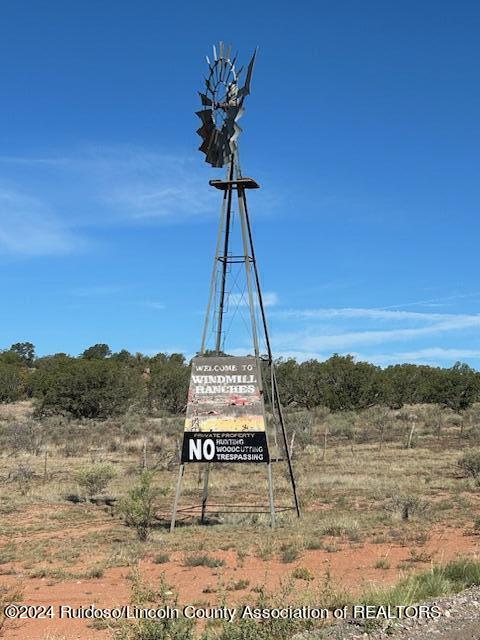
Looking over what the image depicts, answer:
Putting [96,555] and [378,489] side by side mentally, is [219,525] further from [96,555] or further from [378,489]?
[378,489]

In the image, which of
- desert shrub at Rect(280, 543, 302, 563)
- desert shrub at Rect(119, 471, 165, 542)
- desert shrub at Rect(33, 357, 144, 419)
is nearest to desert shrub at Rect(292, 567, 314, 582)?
desert shrub at Rect(280, 543, 302, 563)

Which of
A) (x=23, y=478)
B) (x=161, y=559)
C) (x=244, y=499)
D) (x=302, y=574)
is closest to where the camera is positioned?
(x=302, y=574)

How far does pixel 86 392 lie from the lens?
51.3 meters

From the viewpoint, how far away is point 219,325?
625 inches

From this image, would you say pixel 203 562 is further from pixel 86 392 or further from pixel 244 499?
pixel 86 392

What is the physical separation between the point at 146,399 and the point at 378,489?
4041 centimetres

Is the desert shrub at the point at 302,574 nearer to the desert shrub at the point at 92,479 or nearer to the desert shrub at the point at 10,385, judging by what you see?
the desert shrub at the point at 92,479

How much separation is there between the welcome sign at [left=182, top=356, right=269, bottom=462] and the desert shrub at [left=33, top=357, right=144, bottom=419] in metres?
37.6

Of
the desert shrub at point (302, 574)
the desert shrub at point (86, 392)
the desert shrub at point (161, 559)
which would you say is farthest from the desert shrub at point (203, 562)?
the desert shrub at point (86, 392)

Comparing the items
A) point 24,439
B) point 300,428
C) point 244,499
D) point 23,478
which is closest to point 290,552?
point 244,499

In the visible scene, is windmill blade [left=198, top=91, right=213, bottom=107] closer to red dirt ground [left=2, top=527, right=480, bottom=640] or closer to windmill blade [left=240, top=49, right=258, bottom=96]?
windmill blade [left=240, top=49, right=258, bottom=96]

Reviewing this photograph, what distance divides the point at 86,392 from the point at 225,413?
38075 mm

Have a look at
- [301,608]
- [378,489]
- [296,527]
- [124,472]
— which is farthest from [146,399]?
[301,608]

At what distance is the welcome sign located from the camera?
1485 centimetres
